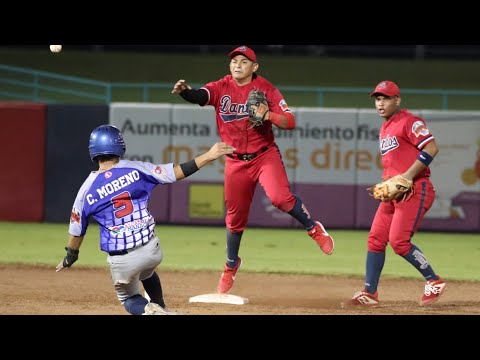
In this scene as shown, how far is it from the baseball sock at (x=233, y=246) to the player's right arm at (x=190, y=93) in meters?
1.33

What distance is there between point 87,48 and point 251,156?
20023 millimetres

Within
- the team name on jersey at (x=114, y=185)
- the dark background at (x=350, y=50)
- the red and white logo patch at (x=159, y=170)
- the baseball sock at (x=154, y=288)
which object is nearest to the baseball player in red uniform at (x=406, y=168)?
the baseball sock at (x=154, y=288)

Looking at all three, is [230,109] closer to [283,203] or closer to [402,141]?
[283,203]

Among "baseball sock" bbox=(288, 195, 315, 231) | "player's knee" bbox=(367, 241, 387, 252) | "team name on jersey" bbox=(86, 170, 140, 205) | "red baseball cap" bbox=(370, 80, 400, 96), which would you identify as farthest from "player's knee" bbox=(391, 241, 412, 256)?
"team name on jersey" bbox=(86, 170, 140, 205)

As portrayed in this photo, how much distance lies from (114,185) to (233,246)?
2429mm

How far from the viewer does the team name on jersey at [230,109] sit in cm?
935

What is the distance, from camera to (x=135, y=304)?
25.2 ft

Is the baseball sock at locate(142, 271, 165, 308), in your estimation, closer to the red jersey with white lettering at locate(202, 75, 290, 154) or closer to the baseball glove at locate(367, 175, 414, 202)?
the red jersey with white lettering at locate(202, 75, 290, 154)

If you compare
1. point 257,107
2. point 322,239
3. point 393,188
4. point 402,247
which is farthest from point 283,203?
point 402,247

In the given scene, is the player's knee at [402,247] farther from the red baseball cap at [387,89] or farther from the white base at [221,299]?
the white base at [221,299]

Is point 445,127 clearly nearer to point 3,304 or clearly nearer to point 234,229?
point 234,229

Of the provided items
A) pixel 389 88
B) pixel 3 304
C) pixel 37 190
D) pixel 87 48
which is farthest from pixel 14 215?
pixel 87 48

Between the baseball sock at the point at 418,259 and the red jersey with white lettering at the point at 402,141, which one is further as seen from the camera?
the baseball sock at the point at 418,259

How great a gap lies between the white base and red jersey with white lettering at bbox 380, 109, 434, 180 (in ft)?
5.78
